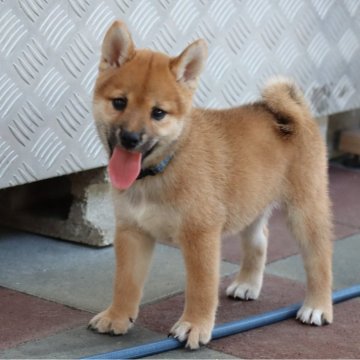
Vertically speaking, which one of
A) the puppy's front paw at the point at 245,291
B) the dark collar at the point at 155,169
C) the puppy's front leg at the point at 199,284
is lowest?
the puppy's front paw at the point at 245,291

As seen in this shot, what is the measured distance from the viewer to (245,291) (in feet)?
15.1

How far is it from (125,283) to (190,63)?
1012 millimetres

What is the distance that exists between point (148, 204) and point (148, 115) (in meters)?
0.42

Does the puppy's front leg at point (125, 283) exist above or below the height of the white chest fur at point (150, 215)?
below

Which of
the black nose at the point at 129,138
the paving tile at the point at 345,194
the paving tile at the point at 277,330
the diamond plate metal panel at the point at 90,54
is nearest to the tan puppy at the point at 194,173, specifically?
the black nose at the point at 129,138

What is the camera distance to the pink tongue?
3730 mm

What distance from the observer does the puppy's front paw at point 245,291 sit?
4613 mm

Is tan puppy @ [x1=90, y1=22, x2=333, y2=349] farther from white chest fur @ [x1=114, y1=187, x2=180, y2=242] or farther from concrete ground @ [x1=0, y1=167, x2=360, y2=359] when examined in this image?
concrete ground @ [x1=0, y1=167, x2=360, y2=359]

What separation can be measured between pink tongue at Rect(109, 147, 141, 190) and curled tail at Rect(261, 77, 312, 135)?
948mm

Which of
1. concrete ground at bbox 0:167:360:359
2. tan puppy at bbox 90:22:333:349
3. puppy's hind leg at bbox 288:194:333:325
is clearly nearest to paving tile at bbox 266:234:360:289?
concrete ground at bbox 0:167:360:359

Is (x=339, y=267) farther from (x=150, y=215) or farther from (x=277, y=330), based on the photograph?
(x=150, y=215)

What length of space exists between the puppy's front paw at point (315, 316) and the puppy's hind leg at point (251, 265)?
14.7 inches

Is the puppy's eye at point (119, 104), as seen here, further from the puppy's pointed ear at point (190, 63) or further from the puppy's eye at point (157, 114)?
the puppy's pointed ear at point (190, 63)

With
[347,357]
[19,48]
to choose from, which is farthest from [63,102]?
[347,357]
